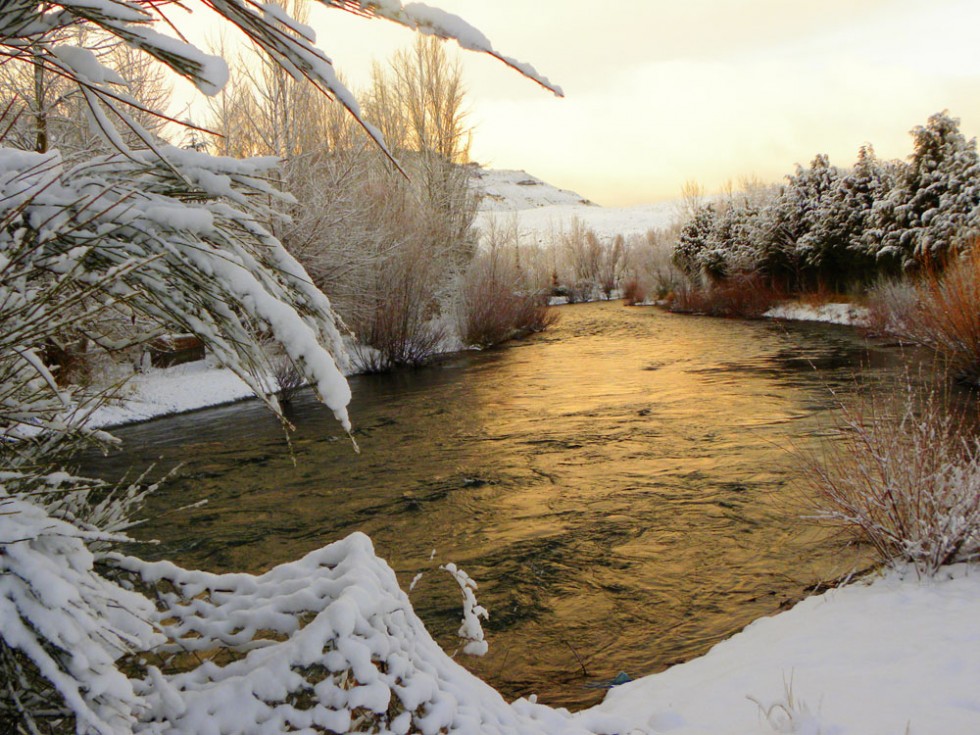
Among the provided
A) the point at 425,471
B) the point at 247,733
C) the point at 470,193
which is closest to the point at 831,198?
the point at 470,193

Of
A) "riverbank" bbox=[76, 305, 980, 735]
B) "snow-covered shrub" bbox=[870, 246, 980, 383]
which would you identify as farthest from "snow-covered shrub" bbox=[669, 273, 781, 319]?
"riverbank" bbox=[76, 305, 980, 735]

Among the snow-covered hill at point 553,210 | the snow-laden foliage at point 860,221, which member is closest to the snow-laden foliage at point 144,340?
the snow-laden foliage at point 860,221

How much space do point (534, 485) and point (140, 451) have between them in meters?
5.64

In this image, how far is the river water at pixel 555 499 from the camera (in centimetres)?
476

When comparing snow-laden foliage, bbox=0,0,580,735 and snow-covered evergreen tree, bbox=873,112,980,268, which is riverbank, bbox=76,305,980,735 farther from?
snow-covered evergreen tree, bbox=873,112,980,268

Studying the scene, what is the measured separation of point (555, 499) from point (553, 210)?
9599cm

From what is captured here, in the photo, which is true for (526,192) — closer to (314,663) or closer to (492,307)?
(492,307)

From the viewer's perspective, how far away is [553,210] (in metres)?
100

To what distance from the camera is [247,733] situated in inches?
78.9

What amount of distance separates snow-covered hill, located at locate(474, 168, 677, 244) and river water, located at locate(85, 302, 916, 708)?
5440cm

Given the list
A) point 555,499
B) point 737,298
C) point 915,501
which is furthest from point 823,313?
point 915,501

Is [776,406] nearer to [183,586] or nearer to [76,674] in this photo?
[183,586]

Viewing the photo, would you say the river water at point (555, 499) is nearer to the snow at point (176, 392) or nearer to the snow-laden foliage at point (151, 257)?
the snow at point (176, 392)

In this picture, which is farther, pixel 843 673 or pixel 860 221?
pixel 860 221
